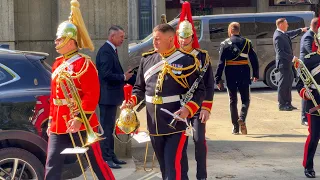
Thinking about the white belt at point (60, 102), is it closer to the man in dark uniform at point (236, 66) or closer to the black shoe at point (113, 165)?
the black shoe at point (113, 165)

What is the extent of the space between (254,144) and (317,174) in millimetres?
2173

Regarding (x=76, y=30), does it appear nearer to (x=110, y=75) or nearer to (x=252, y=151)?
(x=110, y=75)

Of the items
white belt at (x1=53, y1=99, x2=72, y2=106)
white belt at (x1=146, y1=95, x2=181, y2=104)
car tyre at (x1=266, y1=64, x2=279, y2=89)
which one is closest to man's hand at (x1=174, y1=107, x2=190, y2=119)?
white belt at (x1=146, y1=95, x2=181, y2=104)

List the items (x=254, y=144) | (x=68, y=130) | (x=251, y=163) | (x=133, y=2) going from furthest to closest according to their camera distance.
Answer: (x=133, y=2) → (x=254, y=144) → (x=251, y=163) → (x=68, y=130)

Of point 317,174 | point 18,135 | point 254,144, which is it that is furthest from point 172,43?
point 254,144

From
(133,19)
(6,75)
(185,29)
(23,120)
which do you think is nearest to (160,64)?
(185,29)

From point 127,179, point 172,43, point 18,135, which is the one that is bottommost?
point 127,179

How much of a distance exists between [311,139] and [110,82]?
2513 millimetres

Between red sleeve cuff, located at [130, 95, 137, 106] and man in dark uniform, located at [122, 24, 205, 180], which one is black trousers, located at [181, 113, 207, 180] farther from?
red sleeve cuff, located at [130, 95, 137, 106]

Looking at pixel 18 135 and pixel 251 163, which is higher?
pixel 18 135

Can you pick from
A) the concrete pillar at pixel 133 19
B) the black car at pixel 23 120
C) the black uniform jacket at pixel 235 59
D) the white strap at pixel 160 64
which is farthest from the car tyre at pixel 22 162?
the concrete pillar at pixel 133 19

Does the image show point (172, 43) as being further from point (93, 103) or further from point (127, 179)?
point (127, 179)

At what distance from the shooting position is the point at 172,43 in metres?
6.61

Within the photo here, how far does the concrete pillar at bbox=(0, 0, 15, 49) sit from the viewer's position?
10.2 metres
